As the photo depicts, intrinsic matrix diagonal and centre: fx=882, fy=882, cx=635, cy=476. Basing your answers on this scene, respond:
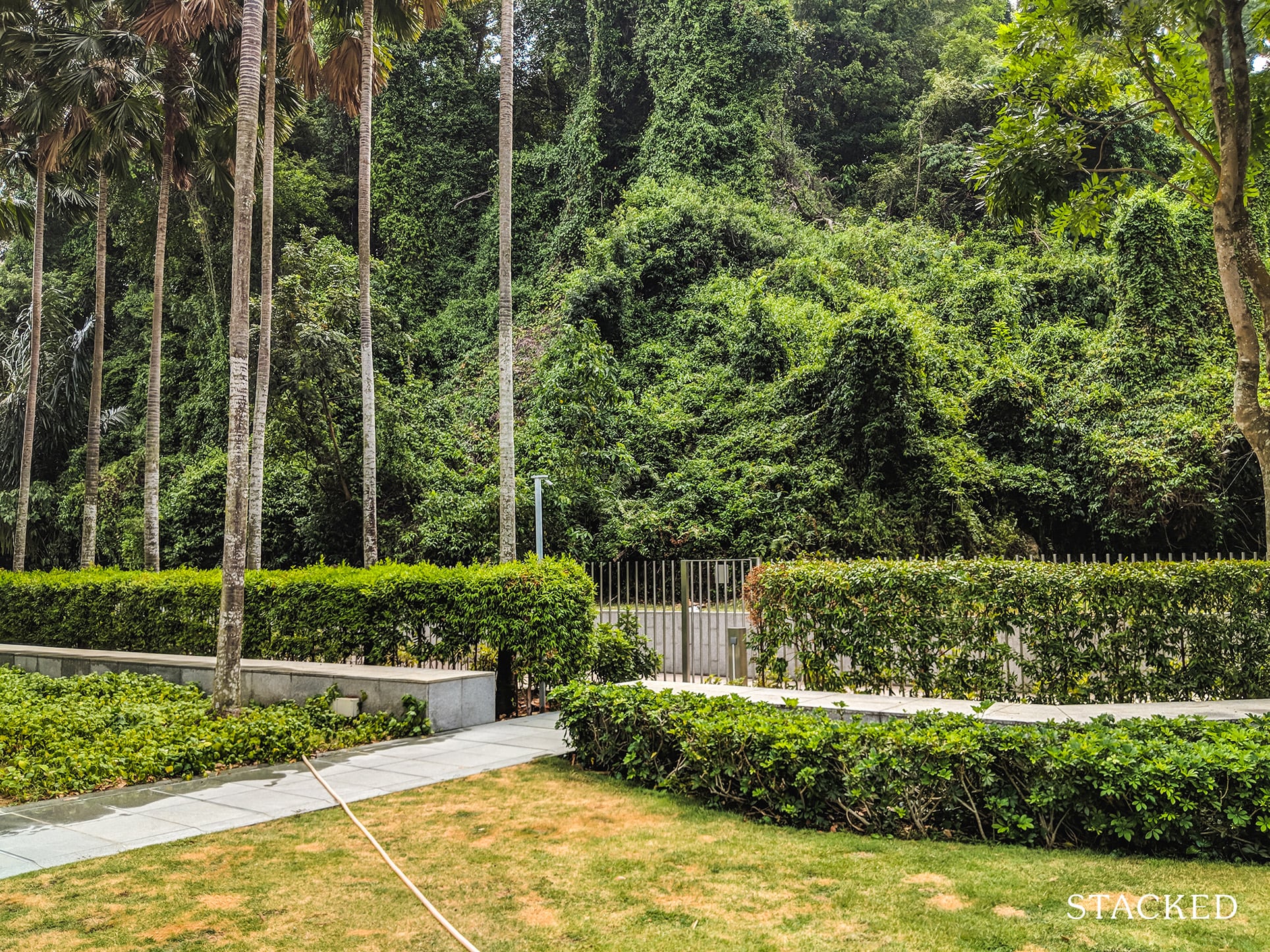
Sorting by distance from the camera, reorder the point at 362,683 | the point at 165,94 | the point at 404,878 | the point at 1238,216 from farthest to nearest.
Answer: the point at 165,94 → the point at 362,683 → the point at 1238,216 → the point at 404,878

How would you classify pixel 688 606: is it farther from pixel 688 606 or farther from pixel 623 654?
pixel 623 654

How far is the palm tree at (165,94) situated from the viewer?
14.0 metres

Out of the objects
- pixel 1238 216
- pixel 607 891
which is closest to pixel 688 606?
pixel 607 891

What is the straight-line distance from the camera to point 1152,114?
10.2m

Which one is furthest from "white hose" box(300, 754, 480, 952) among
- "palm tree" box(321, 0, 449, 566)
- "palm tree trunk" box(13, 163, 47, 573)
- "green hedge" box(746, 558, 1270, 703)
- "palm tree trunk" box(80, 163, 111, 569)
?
"palm tree trunk" box(13, 163, 47, 573)

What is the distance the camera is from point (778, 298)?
22.8m

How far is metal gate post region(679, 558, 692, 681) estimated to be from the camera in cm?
1145

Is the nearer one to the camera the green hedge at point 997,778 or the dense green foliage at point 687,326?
the green hedge at point 997,778

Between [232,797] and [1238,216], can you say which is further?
[1238,216]

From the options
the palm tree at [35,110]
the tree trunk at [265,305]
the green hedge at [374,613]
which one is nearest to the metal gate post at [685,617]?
the green hedge at [374,613]

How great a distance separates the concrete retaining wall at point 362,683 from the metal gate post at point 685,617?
2672 millimetres

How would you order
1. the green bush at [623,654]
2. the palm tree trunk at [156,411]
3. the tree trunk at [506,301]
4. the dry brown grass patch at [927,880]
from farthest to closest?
the palm tree trunk at [156,411] < the tree trunk at [506,301] < the green bush at [623,654] < the dry brown grass patch at [927,880]

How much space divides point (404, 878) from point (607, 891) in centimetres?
115

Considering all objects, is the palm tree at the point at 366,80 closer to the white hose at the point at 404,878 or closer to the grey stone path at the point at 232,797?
the grey stone path at the point at 232,797
